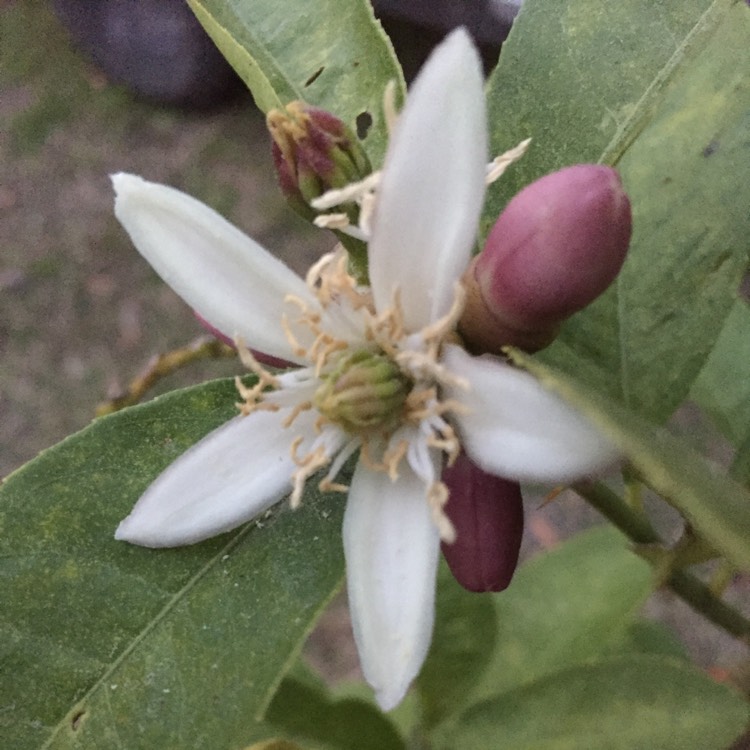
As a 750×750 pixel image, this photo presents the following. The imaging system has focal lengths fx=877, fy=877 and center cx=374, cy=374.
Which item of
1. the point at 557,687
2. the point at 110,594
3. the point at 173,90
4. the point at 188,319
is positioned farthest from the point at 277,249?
the point at 110,594

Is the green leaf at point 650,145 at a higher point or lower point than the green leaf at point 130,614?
higher

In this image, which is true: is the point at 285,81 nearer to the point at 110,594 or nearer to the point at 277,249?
the point at 110,594

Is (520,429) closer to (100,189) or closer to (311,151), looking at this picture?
(311,151)

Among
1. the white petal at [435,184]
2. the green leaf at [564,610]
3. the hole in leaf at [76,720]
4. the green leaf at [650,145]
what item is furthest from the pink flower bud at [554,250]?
the green leaf at [564,610]

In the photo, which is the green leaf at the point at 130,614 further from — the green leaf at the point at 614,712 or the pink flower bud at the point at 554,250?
the green leaf at the point at 614,712

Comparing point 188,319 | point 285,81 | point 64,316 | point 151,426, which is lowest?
point 64,316

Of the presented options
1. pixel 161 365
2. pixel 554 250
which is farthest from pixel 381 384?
pixel 161 365
